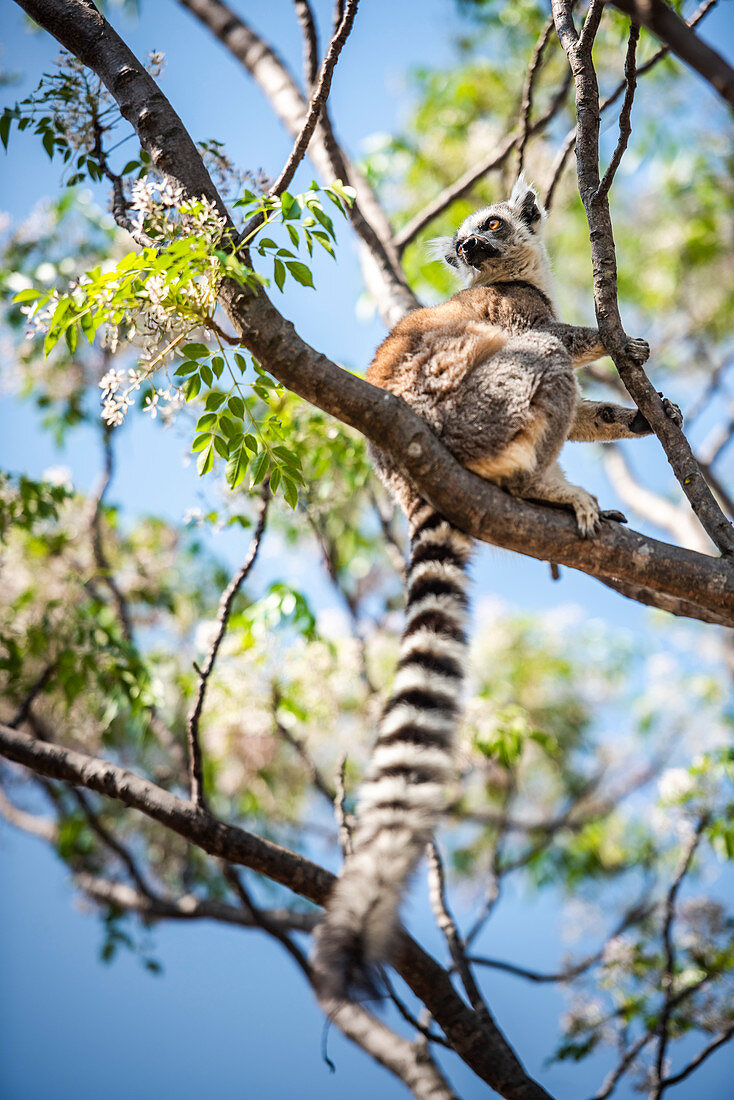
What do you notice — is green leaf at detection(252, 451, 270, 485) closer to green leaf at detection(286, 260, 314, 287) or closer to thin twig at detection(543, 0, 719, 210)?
green leaf at detection(286, 260, 314, 287)

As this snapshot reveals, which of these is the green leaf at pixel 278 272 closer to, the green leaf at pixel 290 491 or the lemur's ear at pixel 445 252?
the green leaf at pixel 290 491

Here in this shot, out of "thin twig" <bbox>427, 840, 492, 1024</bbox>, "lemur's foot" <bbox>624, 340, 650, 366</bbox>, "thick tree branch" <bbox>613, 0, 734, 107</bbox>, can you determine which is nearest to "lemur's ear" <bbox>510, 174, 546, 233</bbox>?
"lemur's foot" <bbox>624, 340, 650, 366</bbox>

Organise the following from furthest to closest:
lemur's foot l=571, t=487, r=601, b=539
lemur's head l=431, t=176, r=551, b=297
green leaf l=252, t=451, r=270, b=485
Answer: lemur's head l=431, t=176, r=551, b=297 → lemur's foot l=571, t=487, r=601, b=539 → green leaf l=252, t=451, r=270, b=485

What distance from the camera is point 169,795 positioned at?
386 cm

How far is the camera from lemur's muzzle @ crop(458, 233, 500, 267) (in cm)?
559

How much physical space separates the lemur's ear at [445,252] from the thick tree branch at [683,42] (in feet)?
14.0

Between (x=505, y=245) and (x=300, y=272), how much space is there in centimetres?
288

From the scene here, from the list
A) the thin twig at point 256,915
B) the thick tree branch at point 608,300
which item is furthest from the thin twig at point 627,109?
the thin twig at point 256,915

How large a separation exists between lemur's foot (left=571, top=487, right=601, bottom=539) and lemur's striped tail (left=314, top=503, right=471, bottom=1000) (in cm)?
54

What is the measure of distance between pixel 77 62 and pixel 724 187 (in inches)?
352

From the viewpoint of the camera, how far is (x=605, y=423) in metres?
4.76

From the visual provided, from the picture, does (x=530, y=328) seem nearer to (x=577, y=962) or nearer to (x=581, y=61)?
(x=581, y=61)

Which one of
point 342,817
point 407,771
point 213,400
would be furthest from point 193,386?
point 342,817

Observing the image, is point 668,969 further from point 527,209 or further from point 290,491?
point 527,209
